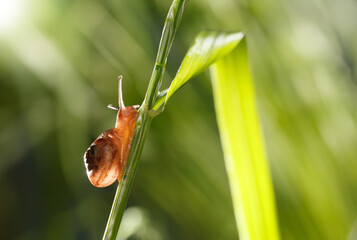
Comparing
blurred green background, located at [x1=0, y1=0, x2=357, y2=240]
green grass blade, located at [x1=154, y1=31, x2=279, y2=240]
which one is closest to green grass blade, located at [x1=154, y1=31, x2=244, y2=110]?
green grass blade, located at [x1=154, y1=31, x2=279, y2=240]

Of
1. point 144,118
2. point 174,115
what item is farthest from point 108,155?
point 174,115

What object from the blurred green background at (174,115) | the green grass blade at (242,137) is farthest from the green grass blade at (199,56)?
the blurred green background at (174,115)

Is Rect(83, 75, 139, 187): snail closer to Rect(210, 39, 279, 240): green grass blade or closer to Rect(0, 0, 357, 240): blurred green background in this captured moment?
Rect(210, 39, 279, 240): green grass blade

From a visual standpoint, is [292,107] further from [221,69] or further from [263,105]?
[221,69]

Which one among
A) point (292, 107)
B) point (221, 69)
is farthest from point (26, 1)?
point (221, 69)

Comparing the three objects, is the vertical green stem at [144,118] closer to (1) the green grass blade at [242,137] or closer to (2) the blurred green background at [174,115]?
(1) the green grass blade at [242,137]
